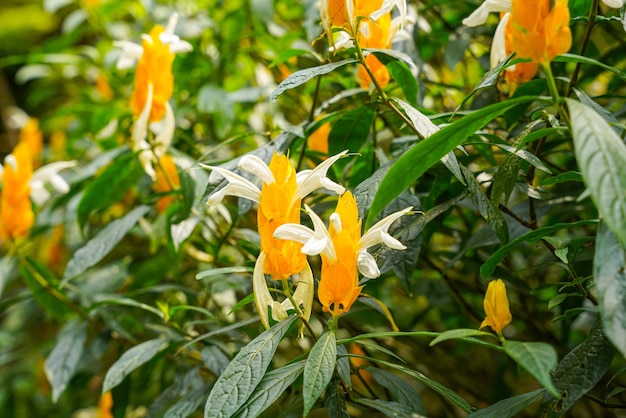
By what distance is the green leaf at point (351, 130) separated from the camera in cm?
85

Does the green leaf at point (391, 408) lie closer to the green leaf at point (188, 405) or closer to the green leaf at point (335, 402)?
the green leaf at point (335, 402)

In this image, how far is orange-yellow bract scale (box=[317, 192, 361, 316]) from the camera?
0.60m

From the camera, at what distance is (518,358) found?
49cm

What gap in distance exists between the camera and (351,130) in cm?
87

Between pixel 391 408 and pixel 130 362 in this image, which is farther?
pixel 130 362

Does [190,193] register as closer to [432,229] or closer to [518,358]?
[432,229]

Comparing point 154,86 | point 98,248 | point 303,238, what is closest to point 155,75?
point 154,86

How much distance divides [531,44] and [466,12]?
2.29 ft

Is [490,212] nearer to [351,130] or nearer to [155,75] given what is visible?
[351,130]

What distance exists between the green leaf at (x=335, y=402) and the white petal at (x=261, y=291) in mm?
101

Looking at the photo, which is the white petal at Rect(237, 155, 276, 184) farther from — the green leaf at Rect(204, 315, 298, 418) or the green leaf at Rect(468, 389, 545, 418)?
the green leaf at Rect(468, 389, 545, 418)

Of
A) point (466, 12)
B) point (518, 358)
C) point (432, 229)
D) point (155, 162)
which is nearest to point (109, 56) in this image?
point (155, 162)

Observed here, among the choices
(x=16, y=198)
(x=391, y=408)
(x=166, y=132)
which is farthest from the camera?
(x=16, y=198)

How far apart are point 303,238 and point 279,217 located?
0.04 metres
